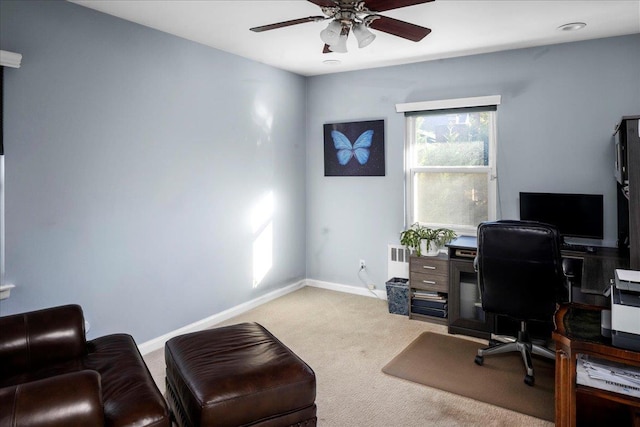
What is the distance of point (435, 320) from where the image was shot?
157 inches

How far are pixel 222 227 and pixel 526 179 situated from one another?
280 centimetres

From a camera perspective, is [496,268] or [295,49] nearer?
[496,268]

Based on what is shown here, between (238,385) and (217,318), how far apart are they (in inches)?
88.9

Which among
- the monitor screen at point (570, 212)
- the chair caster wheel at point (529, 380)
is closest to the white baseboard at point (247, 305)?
the monitor screen at point (570, 212)

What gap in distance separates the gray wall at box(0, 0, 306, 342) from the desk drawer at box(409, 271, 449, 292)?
1.58 metres

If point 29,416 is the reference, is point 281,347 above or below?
below

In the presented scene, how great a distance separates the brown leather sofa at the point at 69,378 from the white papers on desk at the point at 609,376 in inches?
68.4

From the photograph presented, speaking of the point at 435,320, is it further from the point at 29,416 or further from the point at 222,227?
the point at 29,416

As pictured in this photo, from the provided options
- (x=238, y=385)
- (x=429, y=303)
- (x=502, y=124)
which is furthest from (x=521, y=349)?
(x=238, y=385)

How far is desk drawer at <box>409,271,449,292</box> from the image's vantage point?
3912 millimetres

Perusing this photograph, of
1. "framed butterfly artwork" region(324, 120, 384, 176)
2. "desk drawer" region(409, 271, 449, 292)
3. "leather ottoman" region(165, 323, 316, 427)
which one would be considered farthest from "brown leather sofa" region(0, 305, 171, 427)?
"framed butterfly artwork" region(324, 120, 384, 176)

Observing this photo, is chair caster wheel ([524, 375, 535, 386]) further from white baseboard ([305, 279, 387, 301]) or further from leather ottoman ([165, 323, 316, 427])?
white baseboard ([305, 279, 387, 301])

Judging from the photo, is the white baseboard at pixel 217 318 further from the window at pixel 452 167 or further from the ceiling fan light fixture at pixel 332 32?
the ceiling fan light fixture at pixel 332 32

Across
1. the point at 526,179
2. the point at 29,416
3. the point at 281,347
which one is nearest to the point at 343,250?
the point at 526,179
